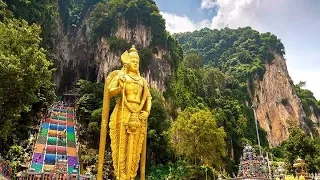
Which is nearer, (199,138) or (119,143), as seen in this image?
(119,143)

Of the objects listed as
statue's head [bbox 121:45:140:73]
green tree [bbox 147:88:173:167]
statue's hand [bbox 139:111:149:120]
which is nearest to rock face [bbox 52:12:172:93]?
green tree [bbox 147:88:173:167]

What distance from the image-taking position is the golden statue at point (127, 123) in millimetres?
5586

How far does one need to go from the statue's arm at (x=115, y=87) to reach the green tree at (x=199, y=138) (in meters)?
8.42

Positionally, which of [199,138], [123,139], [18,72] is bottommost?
[123,139]

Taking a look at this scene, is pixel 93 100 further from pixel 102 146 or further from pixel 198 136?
pixel 102 146

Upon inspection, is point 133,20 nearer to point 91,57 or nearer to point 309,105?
point 91,57

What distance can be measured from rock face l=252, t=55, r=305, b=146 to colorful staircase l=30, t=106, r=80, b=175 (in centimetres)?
1930

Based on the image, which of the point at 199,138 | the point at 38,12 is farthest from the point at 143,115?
the point at 38,12

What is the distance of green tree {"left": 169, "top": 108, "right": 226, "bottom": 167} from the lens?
14.2 m

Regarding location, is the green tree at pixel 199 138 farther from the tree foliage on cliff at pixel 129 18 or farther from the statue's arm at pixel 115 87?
the tree foliage on cliff at pixel 129 18

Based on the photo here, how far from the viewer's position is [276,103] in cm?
3428

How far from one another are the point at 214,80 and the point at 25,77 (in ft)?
64.4

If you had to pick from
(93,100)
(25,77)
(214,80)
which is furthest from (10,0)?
(214,80)

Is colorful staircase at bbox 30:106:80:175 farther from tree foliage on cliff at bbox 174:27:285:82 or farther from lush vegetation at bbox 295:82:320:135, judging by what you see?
lush vegetation at bbox 295:82:320:135
